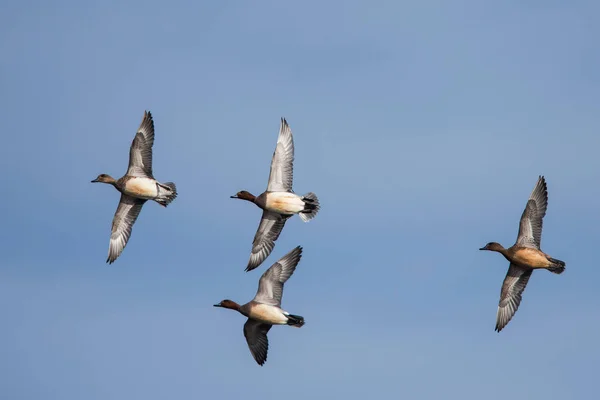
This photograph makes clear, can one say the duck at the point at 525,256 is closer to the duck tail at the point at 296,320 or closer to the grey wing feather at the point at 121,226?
the duck tail at the point at 296,320

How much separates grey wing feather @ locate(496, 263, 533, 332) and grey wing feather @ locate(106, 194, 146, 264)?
11.5 m

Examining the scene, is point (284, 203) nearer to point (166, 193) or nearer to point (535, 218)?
point (166, 193)

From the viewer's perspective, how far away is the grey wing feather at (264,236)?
43531mm

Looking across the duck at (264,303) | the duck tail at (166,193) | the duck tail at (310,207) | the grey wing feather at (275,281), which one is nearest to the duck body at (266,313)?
the duck at (264,303)

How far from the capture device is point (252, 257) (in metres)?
43.5

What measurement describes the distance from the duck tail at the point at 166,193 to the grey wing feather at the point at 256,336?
16.4 feet

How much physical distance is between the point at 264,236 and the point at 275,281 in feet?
8.69

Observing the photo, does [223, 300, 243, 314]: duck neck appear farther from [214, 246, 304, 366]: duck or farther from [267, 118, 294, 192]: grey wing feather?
[267, 118, 294, 192]: grey wing feather

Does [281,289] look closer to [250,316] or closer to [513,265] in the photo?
[250,316]

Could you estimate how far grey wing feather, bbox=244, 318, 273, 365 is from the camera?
4134 cm

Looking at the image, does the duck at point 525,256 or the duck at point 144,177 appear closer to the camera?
the duck at point 525,256

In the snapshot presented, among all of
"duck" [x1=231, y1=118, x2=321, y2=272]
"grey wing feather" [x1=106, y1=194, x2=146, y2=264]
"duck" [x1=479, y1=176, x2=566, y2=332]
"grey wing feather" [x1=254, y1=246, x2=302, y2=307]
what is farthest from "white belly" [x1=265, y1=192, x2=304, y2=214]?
"duck" [x1=479, y1=176, x2=566, y2=332]

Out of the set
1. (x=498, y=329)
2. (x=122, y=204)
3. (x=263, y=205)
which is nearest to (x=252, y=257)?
(x=263, y=205)

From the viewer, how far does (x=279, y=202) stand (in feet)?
141
